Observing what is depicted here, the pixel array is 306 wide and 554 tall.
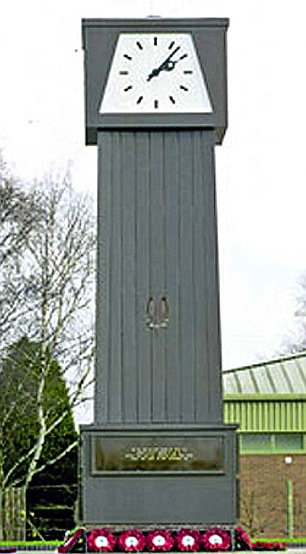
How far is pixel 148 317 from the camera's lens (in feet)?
50.6

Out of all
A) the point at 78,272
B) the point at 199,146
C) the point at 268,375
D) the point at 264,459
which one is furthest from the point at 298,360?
the point at 199,146

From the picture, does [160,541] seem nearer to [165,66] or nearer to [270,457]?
[165,66]

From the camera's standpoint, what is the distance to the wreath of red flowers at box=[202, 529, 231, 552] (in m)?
14.6

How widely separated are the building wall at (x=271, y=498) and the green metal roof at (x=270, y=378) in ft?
4.47

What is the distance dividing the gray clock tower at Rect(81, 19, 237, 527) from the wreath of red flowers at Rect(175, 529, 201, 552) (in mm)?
143

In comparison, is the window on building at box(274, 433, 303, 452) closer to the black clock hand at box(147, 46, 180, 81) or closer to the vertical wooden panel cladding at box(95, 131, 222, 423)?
the vertical wooden panel cladding at box(95, 131, 222, 423)

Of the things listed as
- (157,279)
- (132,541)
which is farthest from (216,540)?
(157,279)

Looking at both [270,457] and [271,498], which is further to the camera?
[270,457]

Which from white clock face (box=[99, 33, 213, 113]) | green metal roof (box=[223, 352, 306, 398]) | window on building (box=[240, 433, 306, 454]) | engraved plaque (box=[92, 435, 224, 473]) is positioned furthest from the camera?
green metal roof (box=[223, 352, 306, 398])

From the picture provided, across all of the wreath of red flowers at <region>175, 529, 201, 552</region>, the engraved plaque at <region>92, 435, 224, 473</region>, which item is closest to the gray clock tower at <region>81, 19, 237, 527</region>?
the engraved plaque at <region>92, 435, 224, 473</region>

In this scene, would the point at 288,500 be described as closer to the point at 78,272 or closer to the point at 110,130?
the point at 78,272

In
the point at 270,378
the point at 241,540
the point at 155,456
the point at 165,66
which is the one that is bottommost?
the point at 241,540

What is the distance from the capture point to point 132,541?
14.7 meters

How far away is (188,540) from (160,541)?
12.2 inches
